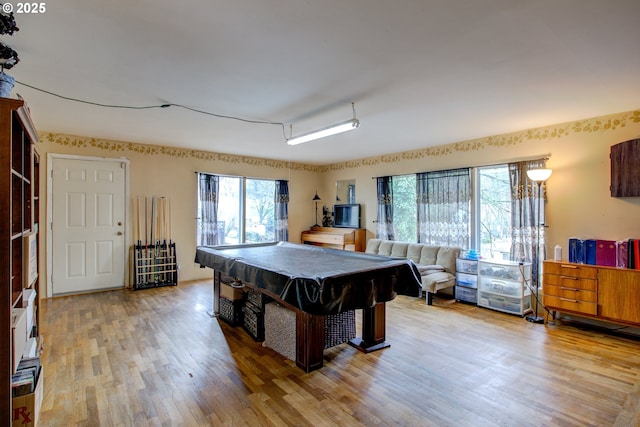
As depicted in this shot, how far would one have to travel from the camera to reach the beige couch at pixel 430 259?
14.9 ft

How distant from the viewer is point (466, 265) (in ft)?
15.5

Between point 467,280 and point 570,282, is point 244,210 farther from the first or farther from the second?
point 570,282

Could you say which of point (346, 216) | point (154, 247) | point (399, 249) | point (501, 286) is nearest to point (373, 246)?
point (399, 249)

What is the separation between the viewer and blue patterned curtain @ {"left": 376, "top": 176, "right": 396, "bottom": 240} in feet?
19.8

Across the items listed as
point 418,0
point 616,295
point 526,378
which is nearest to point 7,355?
point 418,0

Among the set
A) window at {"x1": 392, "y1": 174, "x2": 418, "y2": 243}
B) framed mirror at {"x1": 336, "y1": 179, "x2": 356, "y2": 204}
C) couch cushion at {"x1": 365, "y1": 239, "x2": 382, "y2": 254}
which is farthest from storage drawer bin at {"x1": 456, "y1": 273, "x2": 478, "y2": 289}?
framed mirror at {"x1": 336, "y1": 179, "x2": 356, "y2": 204}

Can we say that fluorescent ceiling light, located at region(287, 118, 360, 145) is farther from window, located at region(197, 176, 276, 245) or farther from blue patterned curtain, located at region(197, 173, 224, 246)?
window, located at region(197, 176, 276, 245)

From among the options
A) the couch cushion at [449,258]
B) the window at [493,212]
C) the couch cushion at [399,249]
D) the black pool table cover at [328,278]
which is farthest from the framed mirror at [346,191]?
the black pool table cover at [328,278]

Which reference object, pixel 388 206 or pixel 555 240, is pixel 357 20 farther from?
pixel 388 206

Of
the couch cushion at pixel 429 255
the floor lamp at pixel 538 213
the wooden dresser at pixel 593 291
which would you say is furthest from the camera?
the couch cushion at pixel 429 255

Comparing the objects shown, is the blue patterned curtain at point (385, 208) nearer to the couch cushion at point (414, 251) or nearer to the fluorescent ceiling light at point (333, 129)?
the couch cushion at point (414, 251)

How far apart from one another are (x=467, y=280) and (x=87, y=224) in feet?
19.2

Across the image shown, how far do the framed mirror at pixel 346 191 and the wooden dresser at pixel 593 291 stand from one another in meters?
3.85

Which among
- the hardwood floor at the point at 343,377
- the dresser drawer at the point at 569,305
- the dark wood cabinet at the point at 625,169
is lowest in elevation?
the hardwood floor at the point at 343,377
